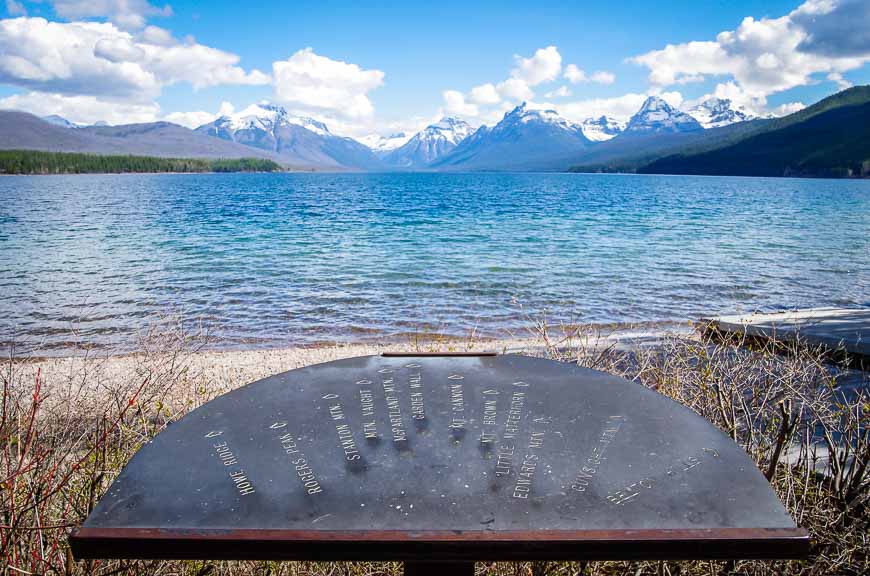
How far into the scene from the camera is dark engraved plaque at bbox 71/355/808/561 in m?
2.07

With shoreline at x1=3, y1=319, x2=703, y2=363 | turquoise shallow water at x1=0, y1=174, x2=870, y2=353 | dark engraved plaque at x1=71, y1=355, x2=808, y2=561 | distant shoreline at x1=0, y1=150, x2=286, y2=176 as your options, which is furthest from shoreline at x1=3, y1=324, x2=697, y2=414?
distant shoreline at x1=0, y1=150, x2=286, y2=176

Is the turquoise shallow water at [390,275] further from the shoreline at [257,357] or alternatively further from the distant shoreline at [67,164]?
the distant shoreline at [67,164]

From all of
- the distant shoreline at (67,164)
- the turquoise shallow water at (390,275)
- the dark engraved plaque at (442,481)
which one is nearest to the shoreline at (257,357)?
the turquoise shallow water at (390,275)

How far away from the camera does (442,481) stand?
2.46 m

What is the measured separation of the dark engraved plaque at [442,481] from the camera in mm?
2074

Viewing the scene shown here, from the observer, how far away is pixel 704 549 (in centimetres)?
206

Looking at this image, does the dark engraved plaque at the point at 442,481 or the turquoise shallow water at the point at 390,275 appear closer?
the dark engraved plaque at the point at 442,481

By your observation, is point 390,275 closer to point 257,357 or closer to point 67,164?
point 257,357

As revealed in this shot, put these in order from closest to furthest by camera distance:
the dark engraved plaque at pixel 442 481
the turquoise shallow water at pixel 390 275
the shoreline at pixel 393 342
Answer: the dark engraved plaque at pixel 442 481 < the shoreline at pixel 393 342 < the turquoise shallow water at pixel 390 275

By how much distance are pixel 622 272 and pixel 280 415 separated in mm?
18972

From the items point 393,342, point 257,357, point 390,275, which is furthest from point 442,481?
point 390,275

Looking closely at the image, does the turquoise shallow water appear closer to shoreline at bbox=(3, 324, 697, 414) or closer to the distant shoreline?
shoreline at bbox=(3, 324, 697, 414)

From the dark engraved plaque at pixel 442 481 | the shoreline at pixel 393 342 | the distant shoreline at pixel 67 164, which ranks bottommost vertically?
the shoreline at pixel 393 342

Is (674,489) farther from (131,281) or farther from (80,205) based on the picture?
(80,205)
